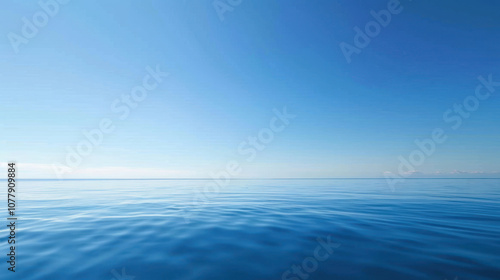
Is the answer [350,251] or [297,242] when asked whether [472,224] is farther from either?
[297,242]

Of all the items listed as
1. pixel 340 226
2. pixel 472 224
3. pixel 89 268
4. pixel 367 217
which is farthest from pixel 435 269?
pixel 89 268

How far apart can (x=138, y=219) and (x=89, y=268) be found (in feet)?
19.0

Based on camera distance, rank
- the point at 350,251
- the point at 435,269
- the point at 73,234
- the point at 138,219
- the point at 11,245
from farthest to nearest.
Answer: the point at 138,219, the point at 73,234, the point at 11,245, the point at 350,251, the point at 435,269

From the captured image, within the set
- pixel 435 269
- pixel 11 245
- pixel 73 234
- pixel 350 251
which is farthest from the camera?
pixel 73 234

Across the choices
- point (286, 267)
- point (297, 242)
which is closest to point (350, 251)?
point (297, 242)

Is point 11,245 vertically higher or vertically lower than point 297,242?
higher

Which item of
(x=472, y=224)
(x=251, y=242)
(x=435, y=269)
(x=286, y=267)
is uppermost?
(x=251, y=242)

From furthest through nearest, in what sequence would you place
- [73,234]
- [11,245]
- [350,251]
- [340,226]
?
1. [340,226]
2. [73,234]
3. [11,245]
4. [350,251]

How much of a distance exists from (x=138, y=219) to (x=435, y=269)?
11.6 m

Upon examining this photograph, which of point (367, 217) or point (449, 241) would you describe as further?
point (367, 217)

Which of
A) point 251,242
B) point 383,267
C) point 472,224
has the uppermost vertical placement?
point 251,242

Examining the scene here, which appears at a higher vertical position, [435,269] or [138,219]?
[138,219]

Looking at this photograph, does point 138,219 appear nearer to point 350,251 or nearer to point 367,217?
point 350,251

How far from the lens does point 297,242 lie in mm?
6711
